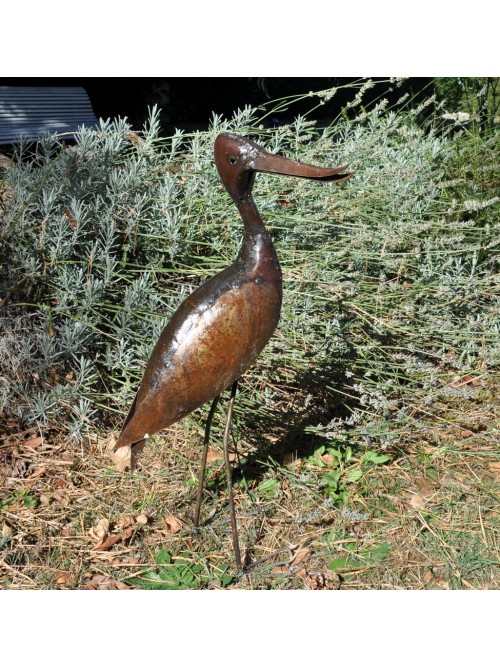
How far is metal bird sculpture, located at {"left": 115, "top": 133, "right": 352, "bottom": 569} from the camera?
2416 mm

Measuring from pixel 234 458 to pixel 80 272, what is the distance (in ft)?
3.58

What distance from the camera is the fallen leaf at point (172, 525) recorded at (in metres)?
2.84

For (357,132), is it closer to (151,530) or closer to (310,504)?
(310,504)

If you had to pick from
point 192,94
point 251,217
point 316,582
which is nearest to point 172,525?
point 316,582

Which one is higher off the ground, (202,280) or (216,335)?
(216,335)

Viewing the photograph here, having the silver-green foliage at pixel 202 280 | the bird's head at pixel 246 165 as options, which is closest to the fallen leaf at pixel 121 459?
the silver-green foliage at pixel 202 280

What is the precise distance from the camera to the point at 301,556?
8.94 ft

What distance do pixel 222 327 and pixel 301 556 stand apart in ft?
3.15

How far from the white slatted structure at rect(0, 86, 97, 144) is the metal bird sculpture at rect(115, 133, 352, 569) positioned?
3649mm

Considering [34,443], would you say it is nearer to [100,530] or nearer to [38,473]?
[38,473]

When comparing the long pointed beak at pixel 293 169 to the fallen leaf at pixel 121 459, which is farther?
the fallen leaf at pixel 121 459

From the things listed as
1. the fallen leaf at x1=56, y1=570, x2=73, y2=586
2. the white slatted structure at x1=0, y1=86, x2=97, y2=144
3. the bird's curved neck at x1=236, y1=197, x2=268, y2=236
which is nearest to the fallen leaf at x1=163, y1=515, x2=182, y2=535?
the fallen leaf at x1=56, y1=570, x2=73, y2=586

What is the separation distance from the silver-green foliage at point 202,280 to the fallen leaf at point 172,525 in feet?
1.97

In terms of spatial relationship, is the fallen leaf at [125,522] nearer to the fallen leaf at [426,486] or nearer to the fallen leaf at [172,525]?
the fallen leaf at [172,525]
